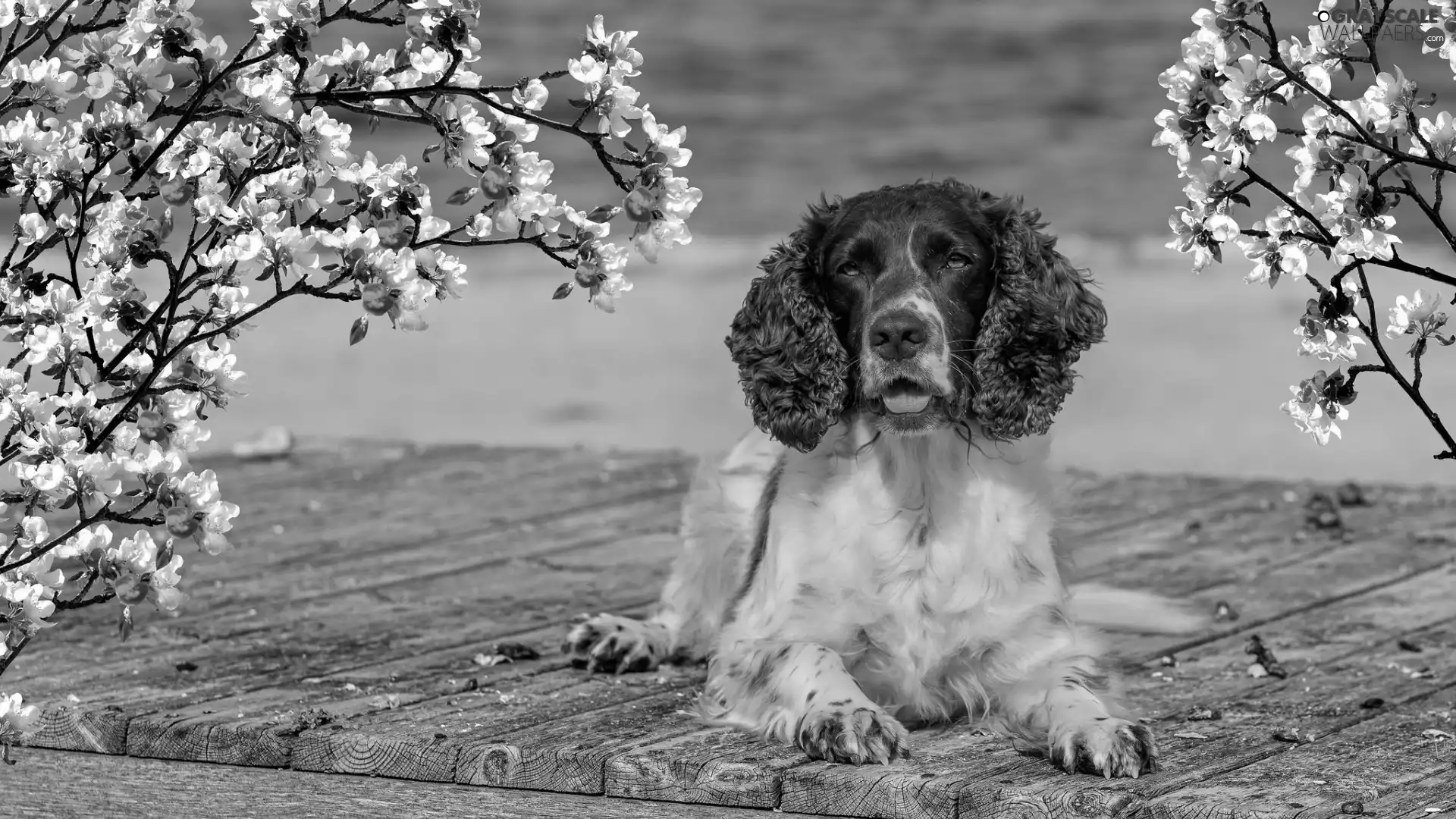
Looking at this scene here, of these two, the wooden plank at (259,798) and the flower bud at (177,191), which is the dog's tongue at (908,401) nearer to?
the wooden plank at (259,798)

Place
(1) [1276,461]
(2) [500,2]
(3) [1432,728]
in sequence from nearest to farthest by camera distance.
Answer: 1. (3) [1432,728]
2. (1) [1276,461]
3. (2) [500,2]

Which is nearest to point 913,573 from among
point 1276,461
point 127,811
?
point 127,811

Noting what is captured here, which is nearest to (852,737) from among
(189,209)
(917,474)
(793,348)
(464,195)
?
(917,474)

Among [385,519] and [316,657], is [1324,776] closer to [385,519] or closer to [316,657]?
[316,657]

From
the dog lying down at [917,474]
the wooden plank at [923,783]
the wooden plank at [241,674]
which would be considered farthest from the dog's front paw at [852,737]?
the wooden plank at [241,674]

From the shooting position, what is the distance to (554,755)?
3510 millimetres

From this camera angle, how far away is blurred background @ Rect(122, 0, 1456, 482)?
1023 cm

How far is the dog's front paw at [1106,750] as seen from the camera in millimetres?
3369

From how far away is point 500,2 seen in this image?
22109 millimetres

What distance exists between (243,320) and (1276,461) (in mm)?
7245

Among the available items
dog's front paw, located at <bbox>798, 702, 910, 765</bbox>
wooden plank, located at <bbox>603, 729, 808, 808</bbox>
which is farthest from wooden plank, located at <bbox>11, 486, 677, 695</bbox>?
dog's front paw, located at <bbox>798, 702, 910, 765</bbox>

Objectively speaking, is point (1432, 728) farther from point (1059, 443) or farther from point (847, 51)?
point (847, 51)

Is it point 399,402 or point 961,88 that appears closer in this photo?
point 399,402

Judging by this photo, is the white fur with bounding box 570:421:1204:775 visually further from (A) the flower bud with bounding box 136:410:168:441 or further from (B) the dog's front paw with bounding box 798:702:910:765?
(A) the flower bud with bounding box 136:410:168:441
